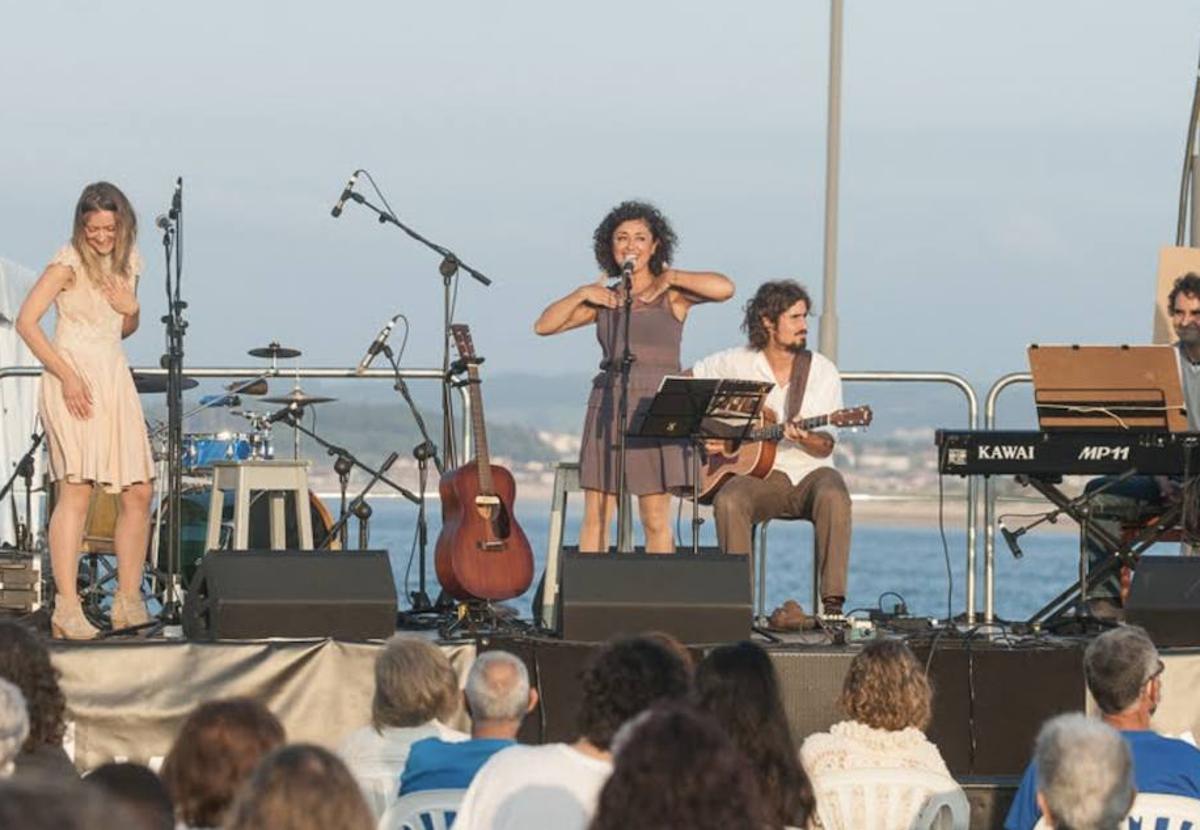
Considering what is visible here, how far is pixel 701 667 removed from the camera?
5.42 m

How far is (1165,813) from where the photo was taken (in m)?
5.43

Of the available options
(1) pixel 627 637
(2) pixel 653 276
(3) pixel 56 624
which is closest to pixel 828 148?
(2) pixel 653 276

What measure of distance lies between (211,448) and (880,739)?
721 centimetres

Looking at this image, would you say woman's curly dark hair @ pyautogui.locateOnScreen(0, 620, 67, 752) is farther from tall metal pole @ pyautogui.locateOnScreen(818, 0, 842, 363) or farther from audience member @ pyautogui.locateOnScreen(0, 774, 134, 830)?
tall metal pole @ pyautogui.locateOnScreen(818, 0, 842, 363)

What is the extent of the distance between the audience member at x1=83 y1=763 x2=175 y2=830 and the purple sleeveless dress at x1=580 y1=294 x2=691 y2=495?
4799 mm

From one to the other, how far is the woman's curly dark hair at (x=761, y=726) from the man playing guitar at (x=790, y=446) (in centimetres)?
370

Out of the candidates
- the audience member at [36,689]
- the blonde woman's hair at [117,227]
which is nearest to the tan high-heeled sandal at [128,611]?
the blonde woman's hair at [117,227]

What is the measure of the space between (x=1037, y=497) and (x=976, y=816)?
3088 millimetres

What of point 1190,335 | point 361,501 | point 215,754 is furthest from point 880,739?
point 361,501

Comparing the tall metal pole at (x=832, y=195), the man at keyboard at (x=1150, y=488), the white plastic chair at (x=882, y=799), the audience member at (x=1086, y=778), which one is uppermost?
the tall metal pole at (x=832, y=195)

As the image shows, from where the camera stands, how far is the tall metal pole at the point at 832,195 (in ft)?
37.8

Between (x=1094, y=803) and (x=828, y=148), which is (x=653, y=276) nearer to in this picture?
(x=828, y=148)

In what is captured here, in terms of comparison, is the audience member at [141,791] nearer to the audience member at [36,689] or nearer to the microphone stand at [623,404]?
the audience member at [36,689]

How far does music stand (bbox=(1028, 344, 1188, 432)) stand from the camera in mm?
8906
